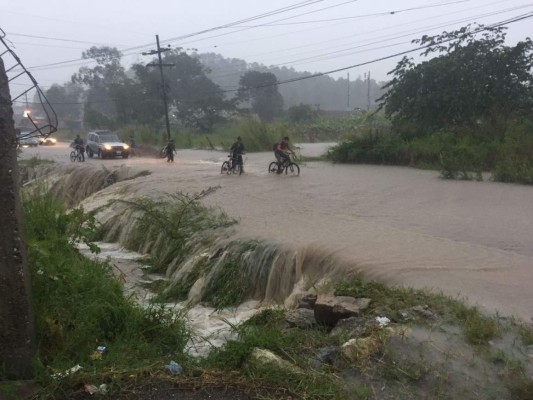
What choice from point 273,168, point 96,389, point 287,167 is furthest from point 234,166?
point 96,389

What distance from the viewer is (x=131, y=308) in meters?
5.80

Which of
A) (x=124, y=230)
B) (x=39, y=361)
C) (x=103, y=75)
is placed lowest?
(x=124, y=230)

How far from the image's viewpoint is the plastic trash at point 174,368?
4.41 metres

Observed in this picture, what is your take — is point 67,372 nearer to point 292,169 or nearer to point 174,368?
point 174,368

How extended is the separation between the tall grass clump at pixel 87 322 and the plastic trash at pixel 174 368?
0.61ft

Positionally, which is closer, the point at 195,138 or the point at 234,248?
the point at 234,248

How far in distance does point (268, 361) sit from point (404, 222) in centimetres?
800

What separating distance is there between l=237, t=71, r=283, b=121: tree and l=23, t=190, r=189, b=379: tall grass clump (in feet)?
217

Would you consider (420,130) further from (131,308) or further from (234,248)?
(131,308)

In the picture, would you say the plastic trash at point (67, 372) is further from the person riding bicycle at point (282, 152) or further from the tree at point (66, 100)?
the tree at point (66, 100)

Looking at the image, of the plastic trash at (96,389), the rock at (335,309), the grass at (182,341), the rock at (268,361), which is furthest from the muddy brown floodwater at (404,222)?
the plastic trash at (96,389)

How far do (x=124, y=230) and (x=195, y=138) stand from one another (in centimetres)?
3559

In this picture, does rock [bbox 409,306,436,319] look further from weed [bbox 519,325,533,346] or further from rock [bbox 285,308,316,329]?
rock [bbox 285,308,316,329]

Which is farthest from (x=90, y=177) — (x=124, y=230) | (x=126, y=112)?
(x=126, y=112)
